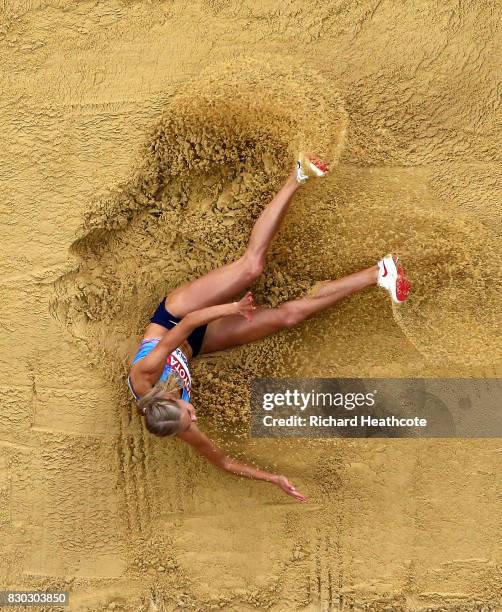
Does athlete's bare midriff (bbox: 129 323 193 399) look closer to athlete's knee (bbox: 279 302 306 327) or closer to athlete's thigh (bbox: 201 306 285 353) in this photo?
athlete's thigh (bbox: 201 306 285 353)

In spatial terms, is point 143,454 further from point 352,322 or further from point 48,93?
point 48,93

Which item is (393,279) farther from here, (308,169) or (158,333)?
(158,333)

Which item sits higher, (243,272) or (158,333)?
(243,272)

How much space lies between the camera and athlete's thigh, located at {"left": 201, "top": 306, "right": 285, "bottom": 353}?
3.54 m

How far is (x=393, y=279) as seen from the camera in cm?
333

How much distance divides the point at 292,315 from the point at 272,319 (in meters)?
0.12

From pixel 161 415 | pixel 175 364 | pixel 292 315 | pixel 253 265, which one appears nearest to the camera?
pixel 161 415

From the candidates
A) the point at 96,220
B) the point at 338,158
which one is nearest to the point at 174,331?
the point at 96,220

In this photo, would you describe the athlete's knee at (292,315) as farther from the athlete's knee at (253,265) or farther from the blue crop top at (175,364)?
the blue crop top at (175,364)

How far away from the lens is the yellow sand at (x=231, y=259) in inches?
143

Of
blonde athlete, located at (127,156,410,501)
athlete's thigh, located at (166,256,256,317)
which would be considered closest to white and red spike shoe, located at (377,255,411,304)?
blonde athlete, located at (127,156,410,501)

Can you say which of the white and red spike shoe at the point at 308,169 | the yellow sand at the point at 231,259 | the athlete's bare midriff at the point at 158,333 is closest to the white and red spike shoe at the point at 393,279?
the yellow sand at the point at 231,259

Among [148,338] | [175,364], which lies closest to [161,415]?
[175,364]

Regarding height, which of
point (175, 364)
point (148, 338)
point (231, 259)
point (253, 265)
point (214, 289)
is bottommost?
point (175, 364)
